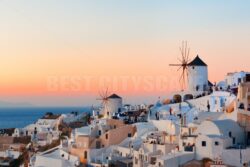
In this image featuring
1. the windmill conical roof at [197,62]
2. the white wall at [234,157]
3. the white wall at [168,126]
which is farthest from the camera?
the windmill conical roof at [197,62]

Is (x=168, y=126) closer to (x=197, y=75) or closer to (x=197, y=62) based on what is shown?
(x=197, y=75)

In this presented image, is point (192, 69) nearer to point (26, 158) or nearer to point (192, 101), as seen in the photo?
point (192, 101)

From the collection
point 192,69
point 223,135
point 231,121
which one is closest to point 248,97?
point 231,121

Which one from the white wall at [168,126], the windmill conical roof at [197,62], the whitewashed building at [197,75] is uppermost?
the windmill conical roof at [197,62]

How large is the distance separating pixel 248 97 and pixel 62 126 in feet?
63.9

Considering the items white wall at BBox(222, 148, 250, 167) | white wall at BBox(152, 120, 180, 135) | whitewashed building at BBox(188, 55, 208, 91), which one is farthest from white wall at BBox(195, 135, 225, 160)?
whitewashed building at BBox(188, 55, 208, 91)

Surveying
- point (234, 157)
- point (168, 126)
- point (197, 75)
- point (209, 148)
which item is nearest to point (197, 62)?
point (197, 75)

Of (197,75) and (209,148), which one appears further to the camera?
(197,75)

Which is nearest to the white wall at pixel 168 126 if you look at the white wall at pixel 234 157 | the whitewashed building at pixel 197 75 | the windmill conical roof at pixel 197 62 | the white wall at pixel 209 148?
the white wall at pixel 209 148

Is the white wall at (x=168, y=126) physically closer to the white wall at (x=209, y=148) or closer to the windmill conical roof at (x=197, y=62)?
the white wall at (x=209, y=148)

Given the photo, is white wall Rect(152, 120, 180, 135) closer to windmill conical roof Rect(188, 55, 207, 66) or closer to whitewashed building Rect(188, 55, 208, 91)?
whitewashed building Rect(188, 55, 208, 91)

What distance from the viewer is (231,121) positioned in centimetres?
2270

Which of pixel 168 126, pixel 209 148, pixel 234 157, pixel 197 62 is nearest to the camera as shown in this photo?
pixel 234 157

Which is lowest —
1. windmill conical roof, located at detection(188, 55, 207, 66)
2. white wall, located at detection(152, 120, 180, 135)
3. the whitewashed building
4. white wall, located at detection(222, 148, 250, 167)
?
white wall, located at detection(222, 148, 250, 167)
